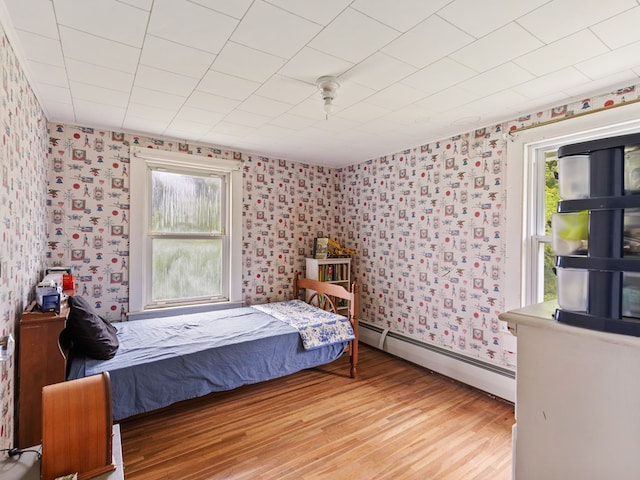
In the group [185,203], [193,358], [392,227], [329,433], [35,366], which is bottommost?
[329,433]

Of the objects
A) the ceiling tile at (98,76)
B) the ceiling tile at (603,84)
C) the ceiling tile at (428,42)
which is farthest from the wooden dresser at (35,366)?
the ceiling tile at (603,84)

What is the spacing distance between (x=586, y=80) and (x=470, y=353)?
2.25 m

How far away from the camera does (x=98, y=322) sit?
2.29 meters

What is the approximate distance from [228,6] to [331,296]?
3103 millimetres

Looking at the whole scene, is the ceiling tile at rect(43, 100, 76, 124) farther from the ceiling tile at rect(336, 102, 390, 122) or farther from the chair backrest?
the chair backrest

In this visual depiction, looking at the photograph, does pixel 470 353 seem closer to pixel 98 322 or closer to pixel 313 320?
pixel 313 320

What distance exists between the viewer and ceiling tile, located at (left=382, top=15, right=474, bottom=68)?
59.6 inches

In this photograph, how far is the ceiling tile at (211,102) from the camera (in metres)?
2.29

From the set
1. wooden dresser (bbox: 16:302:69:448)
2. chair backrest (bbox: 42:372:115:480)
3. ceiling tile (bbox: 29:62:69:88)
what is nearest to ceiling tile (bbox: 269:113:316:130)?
ceiling tile (bbox: 29:62:69:88)

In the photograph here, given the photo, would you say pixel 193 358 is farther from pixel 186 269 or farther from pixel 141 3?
pixel 141 3

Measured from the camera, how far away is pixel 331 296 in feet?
13.0

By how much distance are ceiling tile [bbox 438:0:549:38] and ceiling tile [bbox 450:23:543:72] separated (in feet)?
0.22

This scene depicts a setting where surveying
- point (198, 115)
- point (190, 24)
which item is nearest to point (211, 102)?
point (198, 115)

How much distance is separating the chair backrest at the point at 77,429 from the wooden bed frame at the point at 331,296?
2205 millimetres
